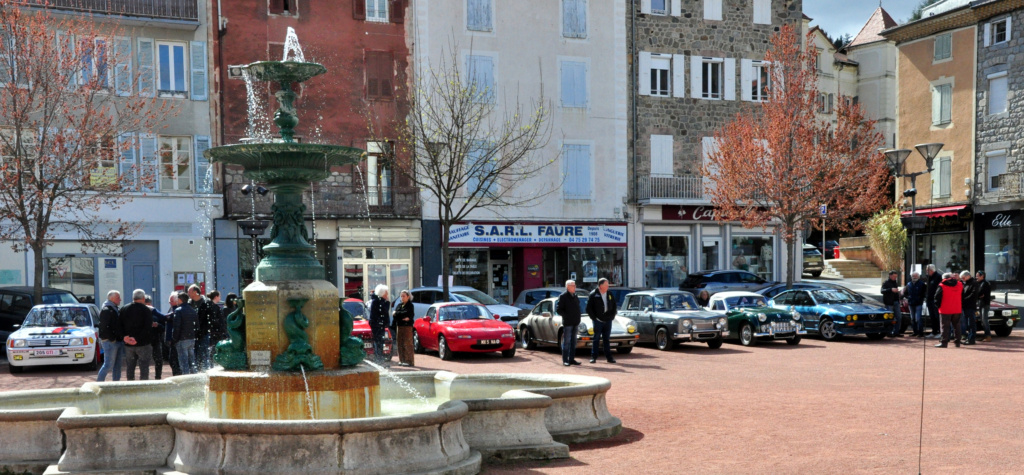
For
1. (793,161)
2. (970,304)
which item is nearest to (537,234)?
(793,161)

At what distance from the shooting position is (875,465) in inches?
355

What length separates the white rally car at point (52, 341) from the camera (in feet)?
65.7

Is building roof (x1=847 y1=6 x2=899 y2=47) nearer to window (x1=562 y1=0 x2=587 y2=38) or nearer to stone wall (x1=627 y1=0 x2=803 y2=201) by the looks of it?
stone wall (x1=627 y1=0 x2=803 y2=201)

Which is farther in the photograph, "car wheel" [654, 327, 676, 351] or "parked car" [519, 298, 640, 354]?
"car wheel" [654, 327, 676, 351]

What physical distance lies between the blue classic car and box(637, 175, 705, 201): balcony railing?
42.4 ft

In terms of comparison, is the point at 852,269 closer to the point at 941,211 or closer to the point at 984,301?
the point at 941,211

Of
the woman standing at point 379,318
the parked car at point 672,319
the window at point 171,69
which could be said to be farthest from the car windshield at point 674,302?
the window at point 171,69

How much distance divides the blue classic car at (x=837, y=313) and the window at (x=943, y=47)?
21650 mm

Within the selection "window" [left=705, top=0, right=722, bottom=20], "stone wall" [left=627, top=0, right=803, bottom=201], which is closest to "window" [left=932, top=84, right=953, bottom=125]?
"stone wall" [left=627, top=0, right=803, bottom=201]

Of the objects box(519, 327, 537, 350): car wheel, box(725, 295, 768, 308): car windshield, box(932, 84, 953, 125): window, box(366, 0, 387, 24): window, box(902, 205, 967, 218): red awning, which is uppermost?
box(366, 0, 387, 24): window

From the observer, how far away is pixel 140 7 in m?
31.5

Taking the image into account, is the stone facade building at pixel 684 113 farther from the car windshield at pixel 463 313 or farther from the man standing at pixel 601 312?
the man standing at pixel 601 312

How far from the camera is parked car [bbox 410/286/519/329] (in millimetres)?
26547

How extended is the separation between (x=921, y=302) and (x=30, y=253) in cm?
2489
